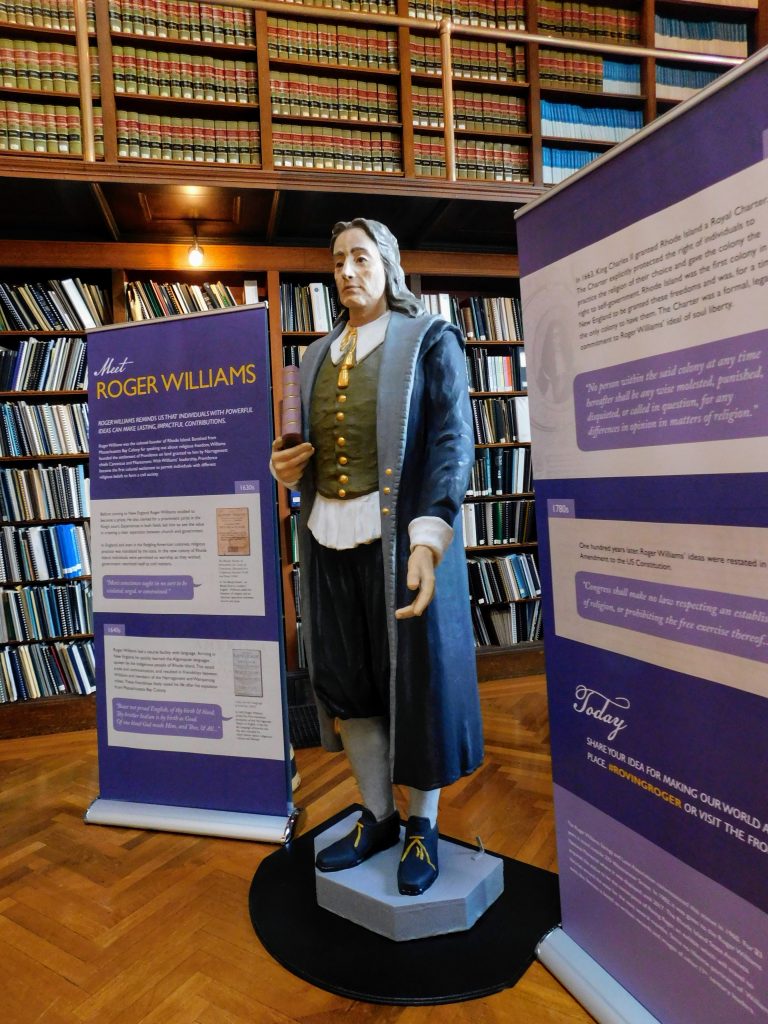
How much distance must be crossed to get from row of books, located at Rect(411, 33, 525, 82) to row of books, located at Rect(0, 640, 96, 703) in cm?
332

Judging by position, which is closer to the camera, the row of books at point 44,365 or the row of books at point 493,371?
the row of books at point 44,365

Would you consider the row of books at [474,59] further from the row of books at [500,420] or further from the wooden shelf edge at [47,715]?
the wooden shelf edge at [47,715]

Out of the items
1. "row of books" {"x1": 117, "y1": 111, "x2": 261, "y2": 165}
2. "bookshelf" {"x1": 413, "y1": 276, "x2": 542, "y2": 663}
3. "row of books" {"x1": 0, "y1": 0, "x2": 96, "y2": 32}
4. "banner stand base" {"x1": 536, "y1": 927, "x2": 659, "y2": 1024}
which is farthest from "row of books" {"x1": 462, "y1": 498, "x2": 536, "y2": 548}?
"row of books" {"x1": 0, "y1": 0, "x2": 96, "y2": 32}

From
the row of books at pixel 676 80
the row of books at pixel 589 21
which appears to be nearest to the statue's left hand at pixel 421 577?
the row of books at pixel 589 21

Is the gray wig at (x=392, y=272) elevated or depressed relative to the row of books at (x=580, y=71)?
depressed

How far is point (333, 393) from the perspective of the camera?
1539 mm

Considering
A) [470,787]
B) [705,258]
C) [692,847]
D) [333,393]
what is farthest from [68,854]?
[705,258]

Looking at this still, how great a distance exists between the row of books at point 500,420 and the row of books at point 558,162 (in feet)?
3.82

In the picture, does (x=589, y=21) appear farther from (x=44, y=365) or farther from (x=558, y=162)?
(x=44, y=365)

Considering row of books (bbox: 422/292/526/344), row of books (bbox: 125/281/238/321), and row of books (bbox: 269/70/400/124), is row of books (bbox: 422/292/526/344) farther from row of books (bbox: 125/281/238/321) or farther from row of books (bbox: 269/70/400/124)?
row of books (bbox: 125/281/238/321)

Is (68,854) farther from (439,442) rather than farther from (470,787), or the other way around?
(439,442)

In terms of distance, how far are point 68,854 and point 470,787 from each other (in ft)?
4.27

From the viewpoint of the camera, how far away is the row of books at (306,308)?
334 centimetres

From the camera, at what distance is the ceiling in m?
2.84
